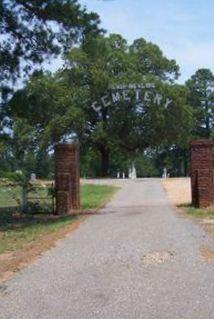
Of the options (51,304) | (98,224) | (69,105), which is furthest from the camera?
(69,105)

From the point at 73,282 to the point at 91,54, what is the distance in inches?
589

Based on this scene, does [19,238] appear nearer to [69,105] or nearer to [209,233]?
[209,233]

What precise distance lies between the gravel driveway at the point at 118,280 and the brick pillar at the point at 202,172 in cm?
798

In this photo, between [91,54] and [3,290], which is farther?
[91,54]

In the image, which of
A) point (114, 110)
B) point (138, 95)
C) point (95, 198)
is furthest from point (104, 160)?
point (95, 198)

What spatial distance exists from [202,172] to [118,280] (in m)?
15.0

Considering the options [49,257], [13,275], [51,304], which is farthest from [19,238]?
[51,304]

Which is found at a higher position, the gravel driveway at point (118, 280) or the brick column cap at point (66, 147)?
the brick column cap at point (66, 147)

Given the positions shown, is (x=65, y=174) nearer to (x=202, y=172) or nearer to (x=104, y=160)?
(x=202, y=172)

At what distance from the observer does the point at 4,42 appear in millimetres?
23703

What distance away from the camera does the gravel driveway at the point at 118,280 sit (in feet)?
29.1

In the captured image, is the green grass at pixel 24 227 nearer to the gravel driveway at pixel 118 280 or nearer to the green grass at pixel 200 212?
the gravel driveway at pixel 118 280

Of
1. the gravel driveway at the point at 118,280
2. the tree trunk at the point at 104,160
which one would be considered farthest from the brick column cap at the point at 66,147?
the tree trunk at the point at 104,160

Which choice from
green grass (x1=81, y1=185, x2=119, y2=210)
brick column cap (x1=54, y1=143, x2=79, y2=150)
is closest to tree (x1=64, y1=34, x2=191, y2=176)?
green grass (x1=81, y1=185, x2=119, y2=210)
